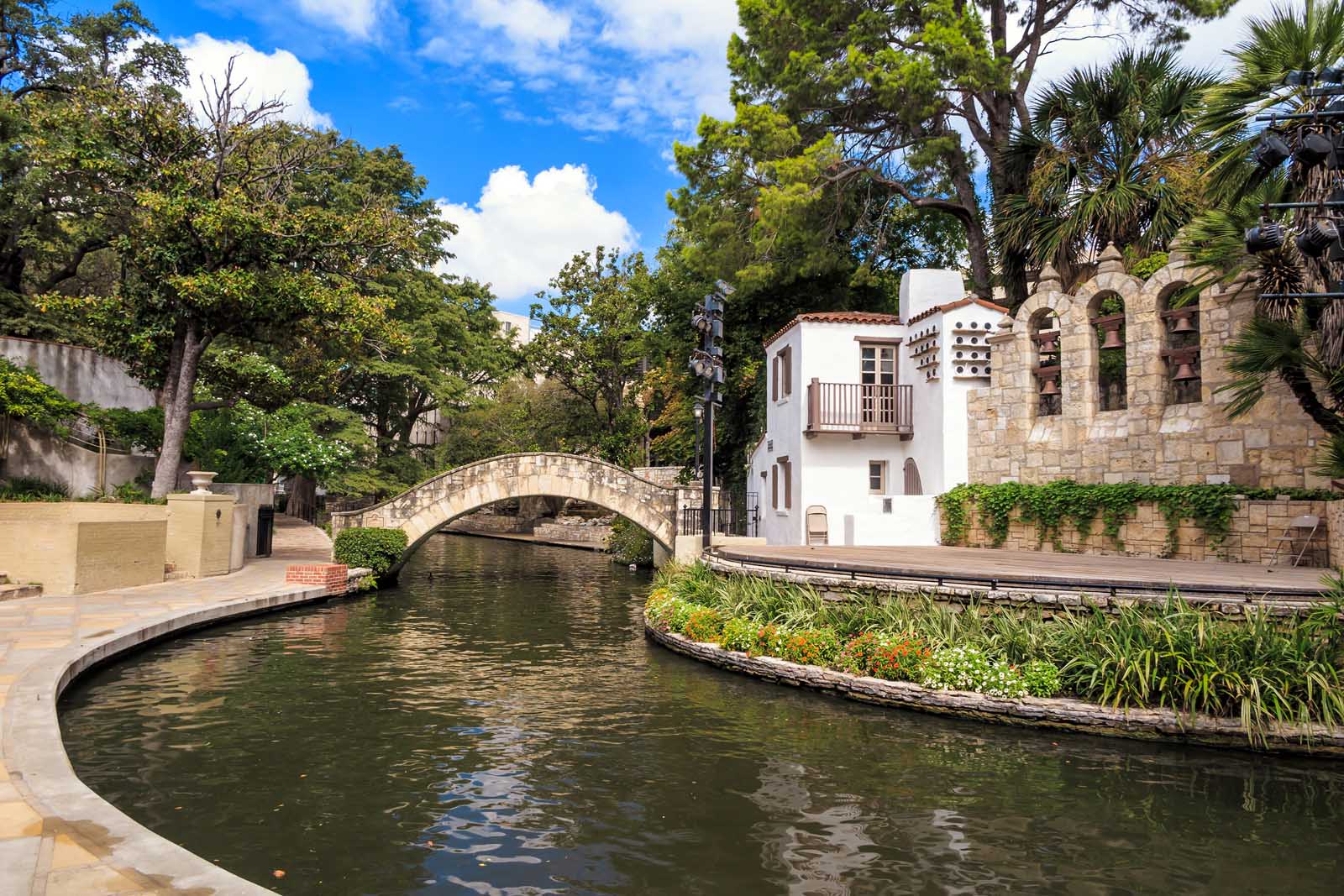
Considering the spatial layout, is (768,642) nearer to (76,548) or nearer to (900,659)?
(900,659)

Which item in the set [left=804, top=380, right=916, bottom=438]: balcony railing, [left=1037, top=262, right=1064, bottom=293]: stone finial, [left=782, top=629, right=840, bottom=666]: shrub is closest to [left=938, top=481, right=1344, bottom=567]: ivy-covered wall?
[left=804, top=380, right=916, bottom=438]: balcony railing

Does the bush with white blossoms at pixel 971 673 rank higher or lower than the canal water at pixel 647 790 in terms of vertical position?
higher

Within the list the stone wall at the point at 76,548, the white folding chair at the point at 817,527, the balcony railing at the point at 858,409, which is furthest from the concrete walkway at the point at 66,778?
the balcony railing at the point at 858,409

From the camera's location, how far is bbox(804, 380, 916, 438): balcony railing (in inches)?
815

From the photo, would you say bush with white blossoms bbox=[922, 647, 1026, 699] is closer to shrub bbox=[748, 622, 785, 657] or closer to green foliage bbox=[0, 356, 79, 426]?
shrub bbox=[748, 622, 785, 657]

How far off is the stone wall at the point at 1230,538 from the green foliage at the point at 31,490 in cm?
2088

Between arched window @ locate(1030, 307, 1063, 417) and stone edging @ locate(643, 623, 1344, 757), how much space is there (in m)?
9.63

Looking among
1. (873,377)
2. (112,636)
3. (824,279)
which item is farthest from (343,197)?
(112,636)

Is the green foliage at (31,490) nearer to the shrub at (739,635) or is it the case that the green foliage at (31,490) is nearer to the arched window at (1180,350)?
the shrub at (739,635)

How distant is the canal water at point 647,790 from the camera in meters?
6.16

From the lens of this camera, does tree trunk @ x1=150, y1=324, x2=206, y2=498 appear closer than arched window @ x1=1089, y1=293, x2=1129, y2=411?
No

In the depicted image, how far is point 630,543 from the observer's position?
3153cm

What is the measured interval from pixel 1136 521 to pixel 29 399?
77.8 feet

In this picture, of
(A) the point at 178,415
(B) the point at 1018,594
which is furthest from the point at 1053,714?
(A) the point at 178,415
